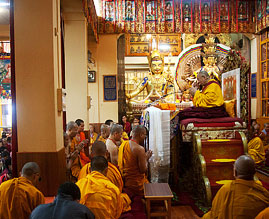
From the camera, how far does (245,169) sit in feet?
7.18

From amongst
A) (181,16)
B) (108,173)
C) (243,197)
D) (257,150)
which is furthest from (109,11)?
(243,197)

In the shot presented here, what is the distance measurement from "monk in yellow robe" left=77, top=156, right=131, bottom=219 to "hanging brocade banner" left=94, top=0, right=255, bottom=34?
6.94 metres

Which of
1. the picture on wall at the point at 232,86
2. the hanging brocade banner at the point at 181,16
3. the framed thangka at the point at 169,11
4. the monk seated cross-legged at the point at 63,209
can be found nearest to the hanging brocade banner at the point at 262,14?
the hanging brocade banner at the point at 181,16

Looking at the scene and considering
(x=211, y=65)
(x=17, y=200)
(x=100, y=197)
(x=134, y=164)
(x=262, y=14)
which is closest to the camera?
(x=17, y=200)

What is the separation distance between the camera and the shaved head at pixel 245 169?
86.0 inches

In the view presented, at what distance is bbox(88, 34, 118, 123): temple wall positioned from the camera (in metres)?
8.55

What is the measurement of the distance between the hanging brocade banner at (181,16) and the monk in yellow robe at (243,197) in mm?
7170

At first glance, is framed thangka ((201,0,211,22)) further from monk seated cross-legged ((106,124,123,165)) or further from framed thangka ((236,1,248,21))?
monk seated cross-legged ((106,124,123,165))

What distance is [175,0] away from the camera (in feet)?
28.5

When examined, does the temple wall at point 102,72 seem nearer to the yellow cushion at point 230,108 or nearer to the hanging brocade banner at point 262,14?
the yellow cushion at point 230,108

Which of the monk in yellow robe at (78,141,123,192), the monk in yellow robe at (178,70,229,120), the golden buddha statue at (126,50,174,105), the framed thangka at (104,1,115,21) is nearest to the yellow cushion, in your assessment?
the monk in yellow robe at (178,70,229,120)

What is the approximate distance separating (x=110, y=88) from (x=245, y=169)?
678 centimetres

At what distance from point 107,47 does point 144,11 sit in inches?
69.6

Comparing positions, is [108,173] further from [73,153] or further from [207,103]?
[207,103]
